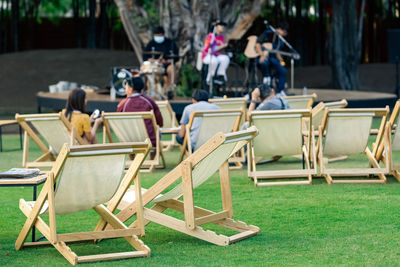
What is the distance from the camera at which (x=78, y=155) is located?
4.82 m

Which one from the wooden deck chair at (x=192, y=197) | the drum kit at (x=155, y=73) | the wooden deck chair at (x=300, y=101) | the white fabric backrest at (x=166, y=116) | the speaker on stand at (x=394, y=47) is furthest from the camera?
the speaker on stand at (x=394, y=47)

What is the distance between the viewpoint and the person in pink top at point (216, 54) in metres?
15.2

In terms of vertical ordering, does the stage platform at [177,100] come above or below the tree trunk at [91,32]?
below

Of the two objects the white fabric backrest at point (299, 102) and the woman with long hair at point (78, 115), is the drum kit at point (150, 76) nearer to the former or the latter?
the white fabric backrest at point (299, 102)

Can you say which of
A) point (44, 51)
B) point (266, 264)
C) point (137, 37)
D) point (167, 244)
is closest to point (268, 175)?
point (167, 244)

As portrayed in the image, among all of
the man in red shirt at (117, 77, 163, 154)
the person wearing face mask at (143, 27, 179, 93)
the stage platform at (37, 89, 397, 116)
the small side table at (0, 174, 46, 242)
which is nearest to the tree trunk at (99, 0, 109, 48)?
the stage platform at (37, 89, 397, 116)

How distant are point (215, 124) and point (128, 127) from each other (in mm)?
903

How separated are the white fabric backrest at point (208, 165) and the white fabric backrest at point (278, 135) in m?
2.64

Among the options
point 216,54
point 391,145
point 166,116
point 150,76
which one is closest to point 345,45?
point 216,54

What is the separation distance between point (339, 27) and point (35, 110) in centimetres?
802

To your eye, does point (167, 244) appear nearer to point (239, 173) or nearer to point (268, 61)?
point (239, 173)

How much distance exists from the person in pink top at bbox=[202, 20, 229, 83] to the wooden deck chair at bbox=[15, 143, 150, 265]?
32.7 feet

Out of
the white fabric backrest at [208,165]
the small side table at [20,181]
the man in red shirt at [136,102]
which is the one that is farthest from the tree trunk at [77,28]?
the small side table at [20,181]

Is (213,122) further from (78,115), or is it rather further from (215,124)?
(78,115)
